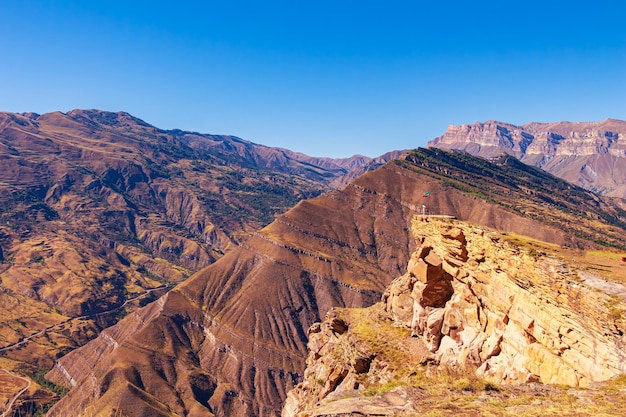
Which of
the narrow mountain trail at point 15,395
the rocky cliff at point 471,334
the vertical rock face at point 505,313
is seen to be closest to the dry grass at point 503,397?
the rocky cliff at point 471,334

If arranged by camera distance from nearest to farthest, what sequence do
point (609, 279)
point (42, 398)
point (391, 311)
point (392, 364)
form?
point (609, 279), point (392, 364), point (391, 311), point (42, 398)

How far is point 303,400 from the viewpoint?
6425 centimetres

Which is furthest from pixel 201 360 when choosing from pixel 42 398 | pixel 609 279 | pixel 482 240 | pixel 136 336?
pixel 609 279

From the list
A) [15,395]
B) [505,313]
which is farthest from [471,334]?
[15,395]

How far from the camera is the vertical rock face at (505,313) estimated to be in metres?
30.0

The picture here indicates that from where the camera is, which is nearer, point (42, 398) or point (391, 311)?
point (391, 311)

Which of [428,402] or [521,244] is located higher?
[521,244]

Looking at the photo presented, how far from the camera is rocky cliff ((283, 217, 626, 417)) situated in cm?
2878

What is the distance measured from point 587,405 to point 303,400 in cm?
4729

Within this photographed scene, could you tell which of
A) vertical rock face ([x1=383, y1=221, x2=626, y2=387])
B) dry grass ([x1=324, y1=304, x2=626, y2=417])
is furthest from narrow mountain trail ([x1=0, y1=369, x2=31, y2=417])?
dry grass ([x1=324, y1=304, x2=626, y2=417])

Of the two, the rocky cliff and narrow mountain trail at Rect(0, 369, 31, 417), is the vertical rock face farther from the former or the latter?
narrow mountain trail at Rect(0, 369, 31, 417)

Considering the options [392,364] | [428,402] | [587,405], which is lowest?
[392,364]

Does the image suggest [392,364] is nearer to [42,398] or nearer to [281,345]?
[281,345]

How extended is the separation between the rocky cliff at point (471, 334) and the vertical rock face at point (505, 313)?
0.09 metres
